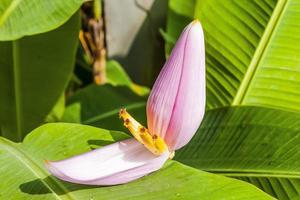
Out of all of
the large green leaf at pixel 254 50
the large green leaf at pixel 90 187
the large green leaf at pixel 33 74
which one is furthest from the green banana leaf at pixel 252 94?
the large green leaf at pixel 33 74

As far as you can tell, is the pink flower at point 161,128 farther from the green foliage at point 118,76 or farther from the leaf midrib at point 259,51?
the green foliage at point 118,76

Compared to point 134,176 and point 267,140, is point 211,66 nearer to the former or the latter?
point 267,140

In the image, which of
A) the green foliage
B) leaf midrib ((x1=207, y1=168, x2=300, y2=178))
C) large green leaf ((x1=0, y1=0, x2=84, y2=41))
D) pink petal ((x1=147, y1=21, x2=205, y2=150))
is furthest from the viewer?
the green foliage

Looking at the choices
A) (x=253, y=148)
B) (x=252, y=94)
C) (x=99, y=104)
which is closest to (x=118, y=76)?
(x=99, y=104)

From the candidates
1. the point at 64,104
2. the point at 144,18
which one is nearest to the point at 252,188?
the point at 64,104

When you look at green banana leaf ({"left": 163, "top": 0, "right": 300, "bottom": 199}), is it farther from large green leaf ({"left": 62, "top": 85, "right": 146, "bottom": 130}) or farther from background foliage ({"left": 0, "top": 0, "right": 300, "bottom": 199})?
large green leaf ({"left": 62, "top": 85, "right": 146, "bottom": 130})

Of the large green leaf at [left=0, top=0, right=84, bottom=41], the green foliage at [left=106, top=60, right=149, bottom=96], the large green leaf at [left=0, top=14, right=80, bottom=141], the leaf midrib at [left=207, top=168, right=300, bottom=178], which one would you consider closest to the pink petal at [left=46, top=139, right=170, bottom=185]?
the leaf midrib at [left=207, top=168, right=300, bottom=178]

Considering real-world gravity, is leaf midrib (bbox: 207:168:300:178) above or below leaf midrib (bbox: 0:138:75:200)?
below
